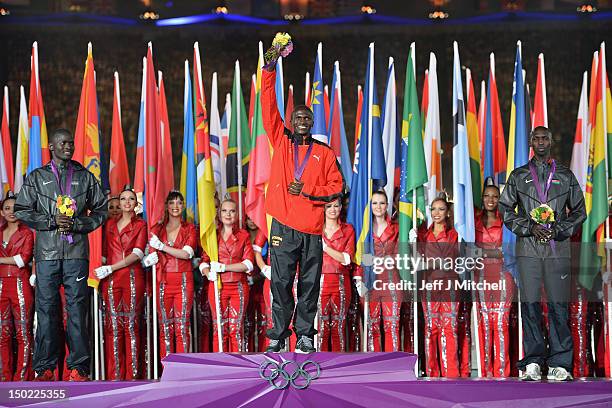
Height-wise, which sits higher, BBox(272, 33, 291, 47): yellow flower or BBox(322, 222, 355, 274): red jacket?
BBox(272, 33, 291, 47): yellow flower

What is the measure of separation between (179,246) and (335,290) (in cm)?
123

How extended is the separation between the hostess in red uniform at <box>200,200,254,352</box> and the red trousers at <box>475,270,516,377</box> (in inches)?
69.4

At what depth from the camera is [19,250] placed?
775cm

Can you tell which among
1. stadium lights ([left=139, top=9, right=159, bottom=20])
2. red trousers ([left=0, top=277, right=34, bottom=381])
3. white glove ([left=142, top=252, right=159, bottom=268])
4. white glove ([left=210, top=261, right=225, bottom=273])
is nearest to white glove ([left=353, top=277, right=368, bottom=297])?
white glove ([left=210, top=261, right=225, bottom=273])

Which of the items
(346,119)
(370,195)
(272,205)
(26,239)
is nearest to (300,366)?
(272,205)

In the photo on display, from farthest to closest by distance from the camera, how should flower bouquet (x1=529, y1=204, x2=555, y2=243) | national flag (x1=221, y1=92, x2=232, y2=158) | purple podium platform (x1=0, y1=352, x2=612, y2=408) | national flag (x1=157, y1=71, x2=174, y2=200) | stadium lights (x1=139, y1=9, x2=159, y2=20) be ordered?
stadium lights (x1=139, y1=9, x2=159, y2=20)
national flag (x1=221, y1=92, x2=232, y2=158)
national flag (x1=157, y1=71, x2=174, y2=200)
flower bouquet (x1=529, y1=204, x2=555, y2=243)
purple podium platform (x1=0, y1=352, x2=612, y2=408)

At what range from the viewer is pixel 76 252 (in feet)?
21.2

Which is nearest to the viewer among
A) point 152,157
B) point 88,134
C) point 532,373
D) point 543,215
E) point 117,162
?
point 532,373

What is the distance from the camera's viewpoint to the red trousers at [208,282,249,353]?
7.69m

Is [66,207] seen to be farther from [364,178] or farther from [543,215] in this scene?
[543,215]

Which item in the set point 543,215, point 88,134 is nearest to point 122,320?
point 88,134

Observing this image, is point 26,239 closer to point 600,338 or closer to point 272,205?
point 272,205

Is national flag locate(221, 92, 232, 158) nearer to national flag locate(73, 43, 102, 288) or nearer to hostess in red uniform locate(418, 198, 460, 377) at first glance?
national flag locate(73, 43, 102, 288)

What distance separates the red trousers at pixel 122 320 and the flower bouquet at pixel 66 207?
4.21ft
